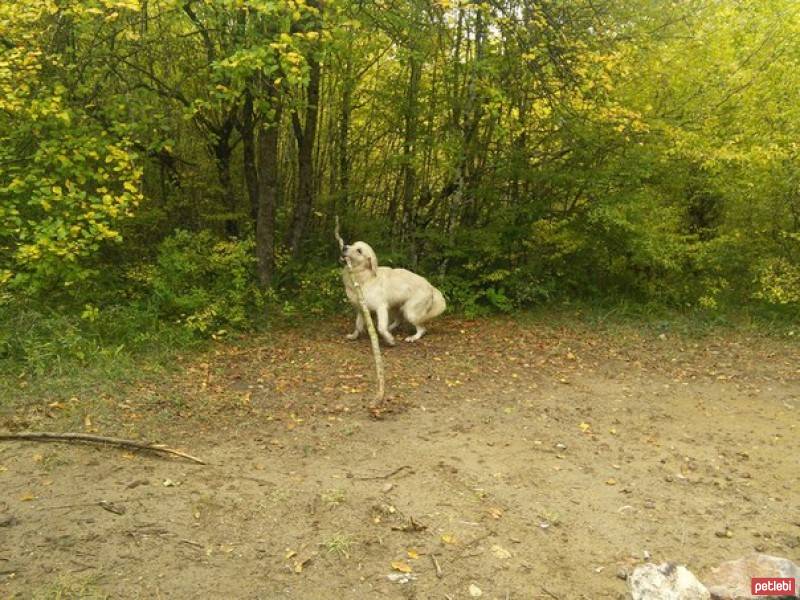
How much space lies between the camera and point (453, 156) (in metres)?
9.41

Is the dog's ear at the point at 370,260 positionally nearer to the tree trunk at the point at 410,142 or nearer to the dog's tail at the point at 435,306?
the dog's tail at the point at 435,306

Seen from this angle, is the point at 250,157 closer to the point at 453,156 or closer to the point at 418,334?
the point at 453,156

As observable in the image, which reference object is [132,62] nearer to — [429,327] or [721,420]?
[429,327]

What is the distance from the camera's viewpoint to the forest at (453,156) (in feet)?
24.6

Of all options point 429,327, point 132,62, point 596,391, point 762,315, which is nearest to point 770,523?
point 596,391

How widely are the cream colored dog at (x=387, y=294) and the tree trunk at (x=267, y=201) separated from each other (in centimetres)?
177

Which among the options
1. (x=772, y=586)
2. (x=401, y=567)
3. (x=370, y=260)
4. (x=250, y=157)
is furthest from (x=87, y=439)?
(x=250, y=157)

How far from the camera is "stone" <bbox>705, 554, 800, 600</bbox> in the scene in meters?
3.05

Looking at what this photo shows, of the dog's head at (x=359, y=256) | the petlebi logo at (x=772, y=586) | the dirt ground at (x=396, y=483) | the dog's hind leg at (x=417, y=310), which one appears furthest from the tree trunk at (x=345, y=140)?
the petlebi logo at (x=772, y=586)

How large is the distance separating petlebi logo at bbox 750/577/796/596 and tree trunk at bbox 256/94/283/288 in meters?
7.17

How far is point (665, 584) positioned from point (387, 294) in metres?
5.00

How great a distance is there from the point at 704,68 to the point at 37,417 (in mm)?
10018

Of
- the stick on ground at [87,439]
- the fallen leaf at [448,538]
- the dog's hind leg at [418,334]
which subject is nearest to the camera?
the fallen leaf at [448,538]

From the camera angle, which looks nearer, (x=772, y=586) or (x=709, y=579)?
(x=772, y=586)
